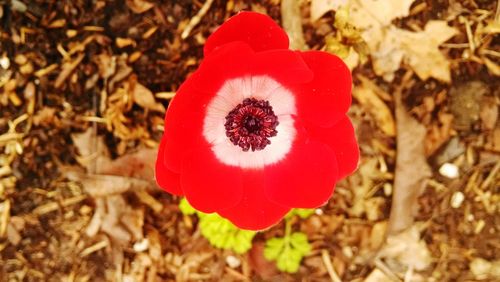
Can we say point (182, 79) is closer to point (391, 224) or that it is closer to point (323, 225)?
point (323, 225)

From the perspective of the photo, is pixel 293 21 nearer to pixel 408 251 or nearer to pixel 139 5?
pixel 139 5

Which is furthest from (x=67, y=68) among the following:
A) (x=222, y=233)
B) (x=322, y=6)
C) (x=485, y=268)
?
(x=485, y=268)

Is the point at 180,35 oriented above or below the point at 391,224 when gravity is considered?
above

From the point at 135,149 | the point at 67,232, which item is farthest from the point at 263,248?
the point at 67,232

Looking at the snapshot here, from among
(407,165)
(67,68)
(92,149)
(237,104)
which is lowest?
(407,165)

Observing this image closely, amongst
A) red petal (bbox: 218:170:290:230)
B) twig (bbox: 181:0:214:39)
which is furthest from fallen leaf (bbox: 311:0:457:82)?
red petal (bbox: 218:170:290:230)

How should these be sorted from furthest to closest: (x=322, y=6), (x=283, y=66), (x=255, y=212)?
(x=322, y=6), (x=255, y=212), (x=283, y=66)

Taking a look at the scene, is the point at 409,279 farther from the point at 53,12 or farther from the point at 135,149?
the point at 53,12

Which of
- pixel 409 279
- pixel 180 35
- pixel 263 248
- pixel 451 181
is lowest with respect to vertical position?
pixel 409 279

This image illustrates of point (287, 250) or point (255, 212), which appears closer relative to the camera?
point (255, 212)

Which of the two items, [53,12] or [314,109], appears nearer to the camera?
[314,109]
